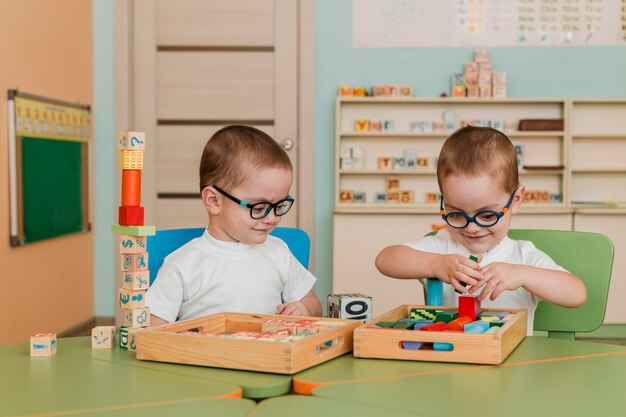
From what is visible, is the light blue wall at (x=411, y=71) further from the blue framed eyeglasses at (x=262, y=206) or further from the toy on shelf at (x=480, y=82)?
the blue framed eyeglasses at (x=262, y=206)

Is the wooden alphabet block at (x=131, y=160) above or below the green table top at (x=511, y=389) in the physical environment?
above

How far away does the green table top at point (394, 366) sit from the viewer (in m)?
1.02

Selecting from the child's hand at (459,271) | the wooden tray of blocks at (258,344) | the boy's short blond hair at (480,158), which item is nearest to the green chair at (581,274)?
the boy's short blond hair at (480,158)

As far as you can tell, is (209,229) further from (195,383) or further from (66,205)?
(66,205)

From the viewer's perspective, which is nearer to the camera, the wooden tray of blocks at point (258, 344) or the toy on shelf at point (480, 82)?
the wooden tray of blocks at point (258, 344)

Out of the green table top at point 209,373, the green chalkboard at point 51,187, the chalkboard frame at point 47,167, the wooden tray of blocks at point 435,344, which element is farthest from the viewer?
the green chalkboard at point 51,187

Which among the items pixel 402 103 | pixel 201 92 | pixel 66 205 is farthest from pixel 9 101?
pixel 402 103

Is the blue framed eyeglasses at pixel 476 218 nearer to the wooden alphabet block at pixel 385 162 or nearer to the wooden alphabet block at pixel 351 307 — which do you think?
the wooden alphabet block at pixel 351 307

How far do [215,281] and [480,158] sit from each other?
0.58m

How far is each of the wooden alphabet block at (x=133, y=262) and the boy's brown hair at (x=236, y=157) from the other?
15.1 inches

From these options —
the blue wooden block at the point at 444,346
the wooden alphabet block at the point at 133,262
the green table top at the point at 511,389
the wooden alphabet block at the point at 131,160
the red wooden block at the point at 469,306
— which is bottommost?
the green table top at the point at 511,389

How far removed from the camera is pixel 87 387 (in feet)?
3.28

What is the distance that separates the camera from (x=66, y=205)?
397 cm

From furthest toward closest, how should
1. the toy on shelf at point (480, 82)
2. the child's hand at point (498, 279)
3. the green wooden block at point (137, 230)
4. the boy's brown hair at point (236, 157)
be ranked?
the toy on shelf at point (480, 82)
the boy's brown hair at point (236, 157)
the child's hand at point (498, 279)
the green wooden block at point (137, 230)
